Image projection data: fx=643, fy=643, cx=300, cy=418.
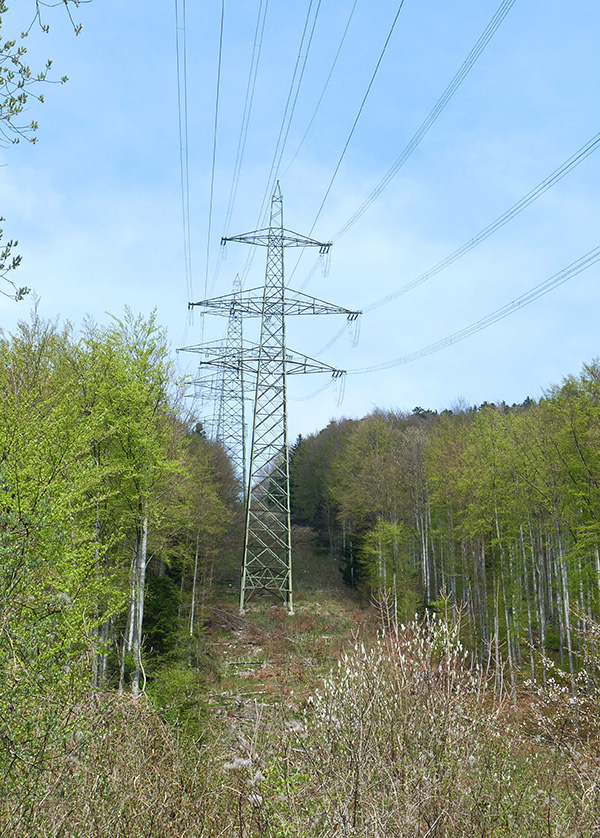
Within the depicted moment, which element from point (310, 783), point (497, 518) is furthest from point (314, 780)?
point (497, 518)

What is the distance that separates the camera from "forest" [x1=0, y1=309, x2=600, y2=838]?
5.02 metres

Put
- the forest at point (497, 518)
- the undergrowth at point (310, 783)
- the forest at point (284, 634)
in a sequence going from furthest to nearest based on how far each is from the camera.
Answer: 1. the forest at point (497, 518)
2. the forest at point (284, 634)
3. the undergrowth at point (310, 783)

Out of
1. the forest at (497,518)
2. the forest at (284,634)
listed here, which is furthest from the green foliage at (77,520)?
the forest at (497,518)

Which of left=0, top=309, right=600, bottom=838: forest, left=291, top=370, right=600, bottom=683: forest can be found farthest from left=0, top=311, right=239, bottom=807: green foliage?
left=291, top=370, right=600, bottom=683: forest

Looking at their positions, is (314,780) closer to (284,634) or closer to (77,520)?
(77,520)

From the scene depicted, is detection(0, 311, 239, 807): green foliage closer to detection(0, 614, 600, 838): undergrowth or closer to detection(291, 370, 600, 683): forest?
detection(0, 614, 600, 838): undergrowth

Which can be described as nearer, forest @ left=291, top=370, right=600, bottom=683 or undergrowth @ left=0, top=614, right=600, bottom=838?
undergrowth @ left=0, top=614, right=600, bottom=838

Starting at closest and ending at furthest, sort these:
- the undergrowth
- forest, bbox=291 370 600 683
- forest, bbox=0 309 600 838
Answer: the undergrowth, forest, bbox=0 309 600 838, forest, bbox=291 370 600 683

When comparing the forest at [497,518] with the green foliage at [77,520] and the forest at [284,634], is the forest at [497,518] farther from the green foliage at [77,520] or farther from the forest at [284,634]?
the green foliage at [77,520]

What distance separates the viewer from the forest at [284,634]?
5020 millimetres

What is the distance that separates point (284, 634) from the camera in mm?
24562

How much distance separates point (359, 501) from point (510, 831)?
1192 inches

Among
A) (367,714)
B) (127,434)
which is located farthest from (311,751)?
(127,434)

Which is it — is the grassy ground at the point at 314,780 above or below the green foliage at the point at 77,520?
below
